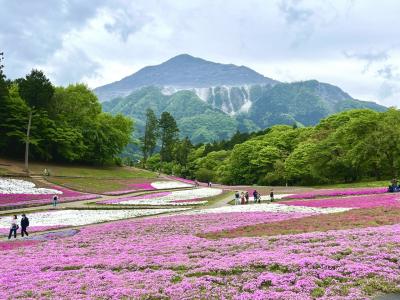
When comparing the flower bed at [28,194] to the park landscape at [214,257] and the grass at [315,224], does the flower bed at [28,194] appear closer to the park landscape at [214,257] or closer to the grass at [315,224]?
the park landscape at [214,257]

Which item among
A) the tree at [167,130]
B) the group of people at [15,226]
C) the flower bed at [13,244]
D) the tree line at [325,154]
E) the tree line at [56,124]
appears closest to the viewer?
the flower bed at [13,244]

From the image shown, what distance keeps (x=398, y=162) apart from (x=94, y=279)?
69974mm

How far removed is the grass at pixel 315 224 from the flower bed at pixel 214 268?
2.32 meters

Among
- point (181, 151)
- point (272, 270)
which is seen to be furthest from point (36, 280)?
point (181, 151)

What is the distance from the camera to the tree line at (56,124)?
285 ft

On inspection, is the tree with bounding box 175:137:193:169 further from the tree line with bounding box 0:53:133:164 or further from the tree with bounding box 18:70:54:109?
the tree with bounding box 18:70:54:109

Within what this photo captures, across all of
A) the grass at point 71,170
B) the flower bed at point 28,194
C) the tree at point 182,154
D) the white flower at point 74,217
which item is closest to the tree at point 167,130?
the tree at point 182,154

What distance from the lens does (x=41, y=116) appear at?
92.8 metres

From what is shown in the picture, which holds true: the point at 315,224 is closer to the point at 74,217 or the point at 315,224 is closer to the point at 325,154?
the point at 74,217

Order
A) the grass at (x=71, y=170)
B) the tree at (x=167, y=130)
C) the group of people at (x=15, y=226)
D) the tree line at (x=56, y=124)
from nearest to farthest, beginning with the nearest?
1. the group of people at (x=15, y=226)
2. the grass at (x=71, y=170)
3. the tree line at (x=56, y=124)
4. the tree at (x=167, y=130)

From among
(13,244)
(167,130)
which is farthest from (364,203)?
(167,130)

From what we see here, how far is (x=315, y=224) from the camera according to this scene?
1107 inches

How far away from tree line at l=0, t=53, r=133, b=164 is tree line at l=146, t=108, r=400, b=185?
116 feet

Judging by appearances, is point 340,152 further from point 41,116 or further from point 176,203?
point 41,116
